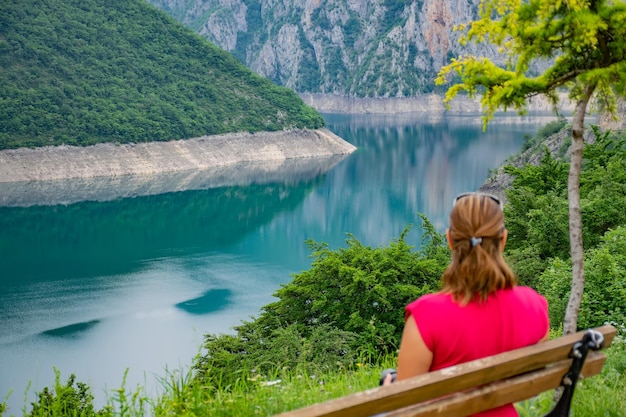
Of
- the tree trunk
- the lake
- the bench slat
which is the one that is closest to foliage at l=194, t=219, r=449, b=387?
the lake

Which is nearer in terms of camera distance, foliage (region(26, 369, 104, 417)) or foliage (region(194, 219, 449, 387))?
foliage (region(26, 369, 104, 417))

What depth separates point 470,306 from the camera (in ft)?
8.98

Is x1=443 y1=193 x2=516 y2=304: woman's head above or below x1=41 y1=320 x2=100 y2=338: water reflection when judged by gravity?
above

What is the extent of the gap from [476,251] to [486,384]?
22.4 inches

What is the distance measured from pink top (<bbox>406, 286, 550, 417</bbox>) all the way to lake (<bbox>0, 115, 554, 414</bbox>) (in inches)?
117

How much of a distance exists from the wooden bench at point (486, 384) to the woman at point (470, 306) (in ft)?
0.26

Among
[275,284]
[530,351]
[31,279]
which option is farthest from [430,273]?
[31,279]

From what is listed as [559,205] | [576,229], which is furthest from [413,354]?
[559,205]

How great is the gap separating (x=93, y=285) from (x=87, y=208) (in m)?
27.5

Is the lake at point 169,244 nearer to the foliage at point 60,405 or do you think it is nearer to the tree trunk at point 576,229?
the foliage at point 60,405

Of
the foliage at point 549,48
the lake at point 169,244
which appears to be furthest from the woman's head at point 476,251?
the foliage at point 549,48

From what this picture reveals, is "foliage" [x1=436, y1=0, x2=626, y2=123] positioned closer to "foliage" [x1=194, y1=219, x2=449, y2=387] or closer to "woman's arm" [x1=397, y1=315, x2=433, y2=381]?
"woman's arm" [x1=397, y1=315, x2=433, y2=381]

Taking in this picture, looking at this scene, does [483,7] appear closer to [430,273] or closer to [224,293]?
[430,273]

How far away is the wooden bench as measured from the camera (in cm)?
255
